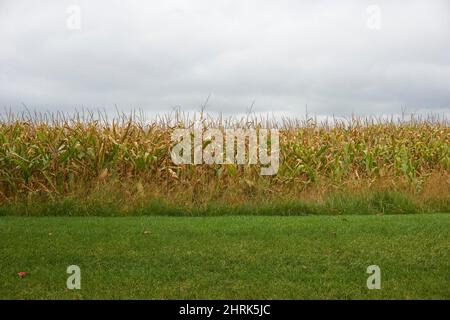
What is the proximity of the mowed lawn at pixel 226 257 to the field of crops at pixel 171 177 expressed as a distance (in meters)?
1.23

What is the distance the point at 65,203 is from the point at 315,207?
4999 millimetres

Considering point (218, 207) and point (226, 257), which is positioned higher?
point (218, 207)

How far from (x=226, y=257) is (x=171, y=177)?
510 cm

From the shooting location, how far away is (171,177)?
11.6 metres

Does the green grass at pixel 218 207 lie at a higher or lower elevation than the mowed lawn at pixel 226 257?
higher

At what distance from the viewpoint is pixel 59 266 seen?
21.1 ft

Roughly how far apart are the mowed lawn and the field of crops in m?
1.23

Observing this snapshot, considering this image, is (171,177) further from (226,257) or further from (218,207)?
(226,257)

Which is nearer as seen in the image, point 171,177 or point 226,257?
point 226,257

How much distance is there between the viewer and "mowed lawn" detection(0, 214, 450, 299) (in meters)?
5.50

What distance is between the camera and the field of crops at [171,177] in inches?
419

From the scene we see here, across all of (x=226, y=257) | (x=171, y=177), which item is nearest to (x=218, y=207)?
(x=171, y=177)

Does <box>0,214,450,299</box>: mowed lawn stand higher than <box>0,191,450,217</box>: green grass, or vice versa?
<box>0,191,450,217</box>: green grass
